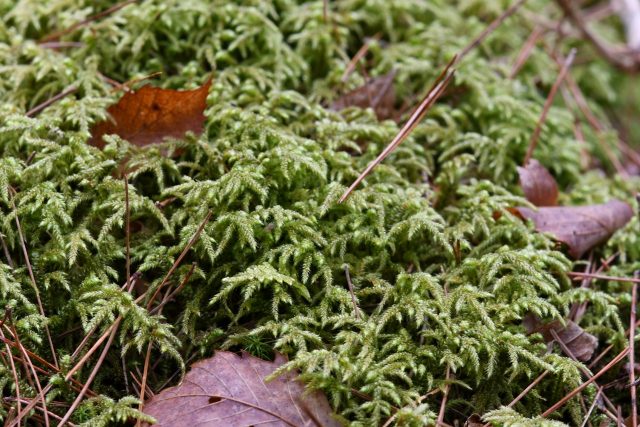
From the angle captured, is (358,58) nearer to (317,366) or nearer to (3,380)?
(317,366)

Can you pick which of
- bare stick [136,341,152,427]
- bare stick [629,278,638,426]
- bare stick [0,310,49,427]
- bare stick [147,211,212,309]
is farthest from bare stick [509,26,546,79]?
bare stick [0,310,49,427]

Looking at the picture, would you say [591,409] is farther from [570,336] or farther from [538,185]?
[538,185]

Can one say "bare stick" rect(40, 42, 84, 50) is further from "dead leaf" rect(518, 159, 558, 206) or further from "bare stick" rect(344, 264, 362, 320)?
"dead leaf" rect(518, 159, 558, 206)

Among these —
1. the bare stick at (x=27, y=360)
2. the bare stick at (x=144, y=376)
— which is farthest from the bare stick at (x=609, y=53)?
the bare stick at (x=27, y=360)

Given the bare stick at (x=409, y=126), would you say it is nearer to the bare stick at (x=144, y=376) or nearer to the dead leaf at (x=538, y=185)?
the dead leaf at (x=538, y=185)

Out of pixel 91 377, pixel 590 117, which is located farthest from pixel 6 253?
pixel 590 117

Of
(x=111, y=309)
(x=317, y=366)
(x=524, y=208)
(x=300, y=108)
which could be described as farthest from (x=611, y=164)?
(x=111, y=309)
